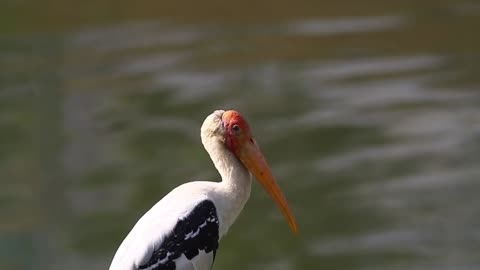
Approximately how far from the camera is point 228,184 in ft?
26.5

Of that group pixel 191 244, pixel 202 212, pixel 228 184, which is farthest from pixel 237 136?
pixel 191 244

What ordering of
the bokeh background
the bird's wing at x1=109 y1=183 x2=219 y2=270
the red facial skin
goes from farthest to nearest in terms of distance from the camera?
the bokeh background, the red facial skin, the bird's wing at x1=109 y1=183 x2=219 y2=270

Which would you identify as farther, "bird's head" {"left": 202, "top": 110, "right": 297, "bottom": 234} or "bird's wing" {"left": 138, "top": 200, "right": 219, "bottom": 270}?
"bird's head" {"left": 202, "top": 110, "right": 297, "bottom": 234}

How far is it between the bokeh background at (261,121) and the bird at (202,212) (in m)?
4.97

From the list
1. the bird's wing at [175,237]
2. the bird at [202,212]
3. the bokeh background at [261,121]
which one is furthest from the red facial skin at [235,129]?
the bokeh background at [261,121]

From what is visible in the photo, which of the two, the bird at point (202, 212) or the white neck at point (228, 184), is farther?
the white neck at point (228, 184)

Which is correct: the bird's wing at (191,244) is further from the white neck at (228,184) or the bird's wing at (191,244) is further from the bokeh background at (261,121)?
the bokeh background at (261,121)

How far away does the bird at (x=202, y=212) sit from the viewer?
7.56 meters

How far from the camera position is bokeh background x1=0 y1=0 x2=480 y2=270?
1372 cm

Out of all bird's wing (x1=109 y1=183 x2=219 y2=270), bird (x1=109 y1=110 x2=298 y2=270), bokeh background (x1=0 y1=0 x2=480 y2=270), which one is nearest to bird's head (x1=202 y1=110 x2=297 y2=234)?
bird (x1=109 y1=110 x2=298 y2=270)

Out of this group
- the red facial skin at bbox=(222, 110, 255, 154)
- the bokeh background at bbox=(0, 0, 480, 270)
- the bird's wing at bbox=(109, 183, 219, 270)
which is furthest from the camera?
the bokeh background at bbox=(0, 0, 480, 270)

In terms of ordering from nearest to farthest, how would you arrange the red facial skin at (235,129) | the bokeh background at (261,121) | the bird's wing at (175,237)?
the bird's wing at (175,237) → the red facial skin at (235,129) → the bokeh background at (261,121)

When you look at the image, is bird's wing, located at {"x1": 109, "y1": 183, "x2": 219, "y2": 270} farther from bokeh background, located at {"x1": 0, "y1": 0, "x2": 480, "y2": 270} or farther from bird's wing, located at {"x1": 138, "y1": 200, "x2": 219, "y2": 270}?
bokeh background, located at {"x1": 0, "y1": 0, "x2": 480, "y2": 270}

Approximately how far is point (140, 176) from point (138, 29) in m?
6.29
